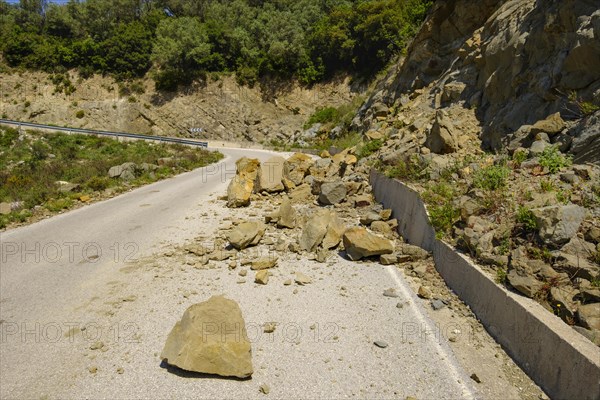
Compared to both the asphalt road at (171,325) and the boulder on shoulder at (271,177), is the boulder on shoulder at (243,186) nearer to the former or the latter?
the boulder on shoulder at (271,177)

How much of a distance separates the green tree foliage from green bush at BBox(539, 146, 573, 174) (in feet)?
128

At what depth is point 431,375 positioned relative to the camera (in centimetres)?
400

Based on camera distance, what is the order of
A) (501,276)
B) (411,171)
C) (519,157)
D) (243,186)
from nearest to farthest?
(501,276), (519,157), (411,171), (243,186)

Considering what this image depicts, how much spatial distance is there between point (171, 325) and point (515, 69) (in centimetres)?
1152

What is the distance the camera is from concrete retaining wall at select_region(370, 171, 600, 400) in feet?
10.7

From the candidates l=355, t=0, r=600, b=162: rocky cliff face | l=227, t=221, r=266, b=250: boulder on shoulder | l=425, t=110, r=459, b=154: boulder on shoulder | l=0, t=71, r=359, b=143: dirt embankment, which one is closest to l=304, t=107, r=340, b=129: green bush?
l=0, t=71, r=359, b=143: dirt embankment

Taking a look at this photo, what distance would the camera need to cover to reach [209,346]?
13.2ft

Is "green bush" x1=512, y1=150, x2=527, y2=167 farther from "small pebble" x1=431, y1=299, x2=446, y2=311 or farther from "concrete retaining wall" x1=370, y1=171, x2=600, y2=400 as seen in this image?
"small pebble" x1=431, y1=299, x2=446, y2=311

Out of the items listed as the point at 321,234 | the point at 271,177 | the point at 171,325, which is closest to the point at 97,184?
the point at 271,177

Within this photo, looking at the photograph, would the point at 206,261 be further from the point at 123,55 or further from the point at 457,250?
the point at 123,55

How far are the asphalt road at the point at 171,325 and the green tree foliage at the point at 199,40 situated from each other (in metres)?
41.8

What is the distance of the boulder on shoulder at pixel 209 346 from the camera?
13.0ft

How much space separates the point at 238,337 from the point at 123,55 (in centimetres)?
5804

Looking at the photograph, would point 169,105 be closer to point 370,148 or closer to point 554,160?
point 370,148
